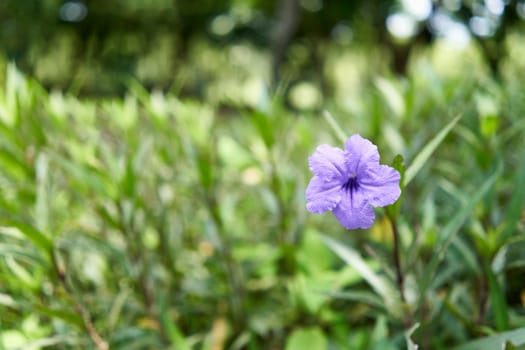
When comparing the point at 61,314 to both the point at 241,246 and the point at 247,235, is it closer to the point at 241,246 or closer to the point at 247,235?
the point at 241,246

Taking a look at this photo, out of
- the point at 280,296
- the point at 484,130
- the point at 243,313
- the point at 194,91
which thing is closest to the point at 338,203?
the point at 484,130

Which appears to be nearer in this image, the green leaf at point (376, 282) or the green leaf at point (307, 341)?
the green leaf at point (376, 282)

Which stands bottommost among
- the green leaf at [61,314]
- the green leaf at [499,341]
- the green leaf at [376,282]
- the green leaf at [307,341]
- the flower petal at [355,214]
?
the green leaf at [499,341]

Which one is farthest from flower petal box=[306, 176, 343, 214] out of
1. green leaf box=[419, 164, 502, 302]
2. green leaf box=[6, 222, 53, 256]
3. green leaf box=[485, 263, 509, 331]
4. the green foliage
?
green leaf box=[6, 222, 53, 256]

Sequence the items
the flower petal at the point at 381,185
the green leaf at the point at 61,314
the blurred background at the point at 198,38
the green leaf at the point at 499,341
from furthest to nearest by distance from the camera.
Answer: the blurred background at the point at 198,38 < the green leaf at the point at 61,314 < the green leaf at the point at 499,341 < the flower petal at the point at 381,185

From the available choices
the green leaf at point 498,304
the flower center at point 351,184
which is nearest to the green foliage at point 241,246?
the green leaf at point 498,304

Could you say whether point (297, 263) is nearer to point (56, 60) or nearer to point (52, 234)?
point (52, 234)

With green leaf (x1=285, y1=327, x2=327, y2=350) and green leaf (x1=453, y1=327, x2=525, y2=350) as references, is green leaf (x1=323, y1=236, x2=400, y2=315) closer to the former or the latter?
green leaf (x1=453, y1=327, x2=525, y2=350)

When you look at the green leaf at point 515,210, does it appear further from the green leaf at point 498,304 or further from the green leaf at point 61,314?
the green leaf at point 61,314
